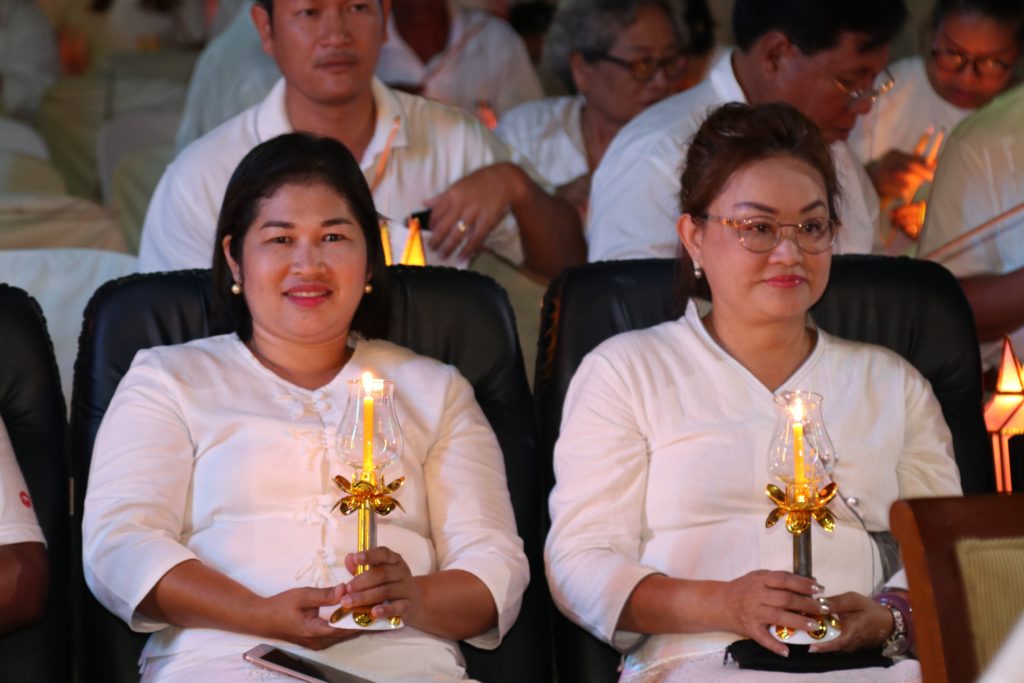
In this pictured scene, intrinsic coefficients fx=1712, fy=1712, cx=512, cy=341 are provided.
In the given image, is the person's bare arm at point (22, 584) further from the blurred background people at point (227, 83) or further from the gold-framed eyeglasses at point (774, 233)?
the blurred background people at point (227, 83)

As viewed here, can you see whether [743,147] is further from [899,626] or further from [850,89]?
[850,89]

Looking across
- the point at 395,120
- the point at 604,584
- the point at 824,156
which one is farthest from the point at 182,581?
the point at 395,120

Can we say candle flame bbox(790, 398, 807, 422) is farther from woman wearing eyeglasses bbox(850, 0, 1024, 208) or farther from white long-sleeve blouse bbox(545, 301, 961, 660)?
woman wearing eyeglasses bbox(850, 0, 1024, 208)

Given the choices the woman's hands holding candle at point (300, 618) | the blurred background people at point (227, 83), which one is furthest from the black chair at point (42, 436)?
the blurred background people at point (227, 83)

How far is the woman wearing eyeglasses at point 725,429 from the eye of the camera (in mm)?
2539

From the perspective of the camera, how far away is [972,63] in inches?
163

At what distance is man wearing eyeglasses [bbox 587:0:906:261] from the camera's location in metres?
3.46

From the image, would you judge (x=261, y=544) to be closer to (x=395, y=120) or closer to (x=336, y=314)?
(x=336, y=314)

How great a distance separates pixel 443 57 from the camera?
535 centimetres

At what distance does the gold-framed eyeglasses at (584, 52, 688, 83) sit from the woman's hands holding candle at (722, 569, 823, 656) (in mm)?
2234

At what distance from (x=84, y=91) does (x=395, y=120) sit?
306 centimetres

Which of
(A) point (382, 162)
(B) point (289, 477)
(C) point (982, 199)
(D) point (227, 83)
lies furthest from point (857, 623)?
(D) point (227, 83)

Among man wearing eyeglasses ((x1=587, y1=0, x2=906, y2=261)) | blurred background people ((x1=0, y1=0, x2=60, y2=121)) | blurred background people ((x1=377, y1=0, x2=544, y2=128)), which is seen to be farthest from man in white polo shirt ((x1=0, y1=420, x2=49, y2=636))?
blurred background people ((x1=0, y1=0, x2=60, y2=121))

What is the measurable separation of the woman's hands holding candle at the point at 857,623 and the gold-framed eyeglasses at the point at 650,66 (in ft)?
7.32
